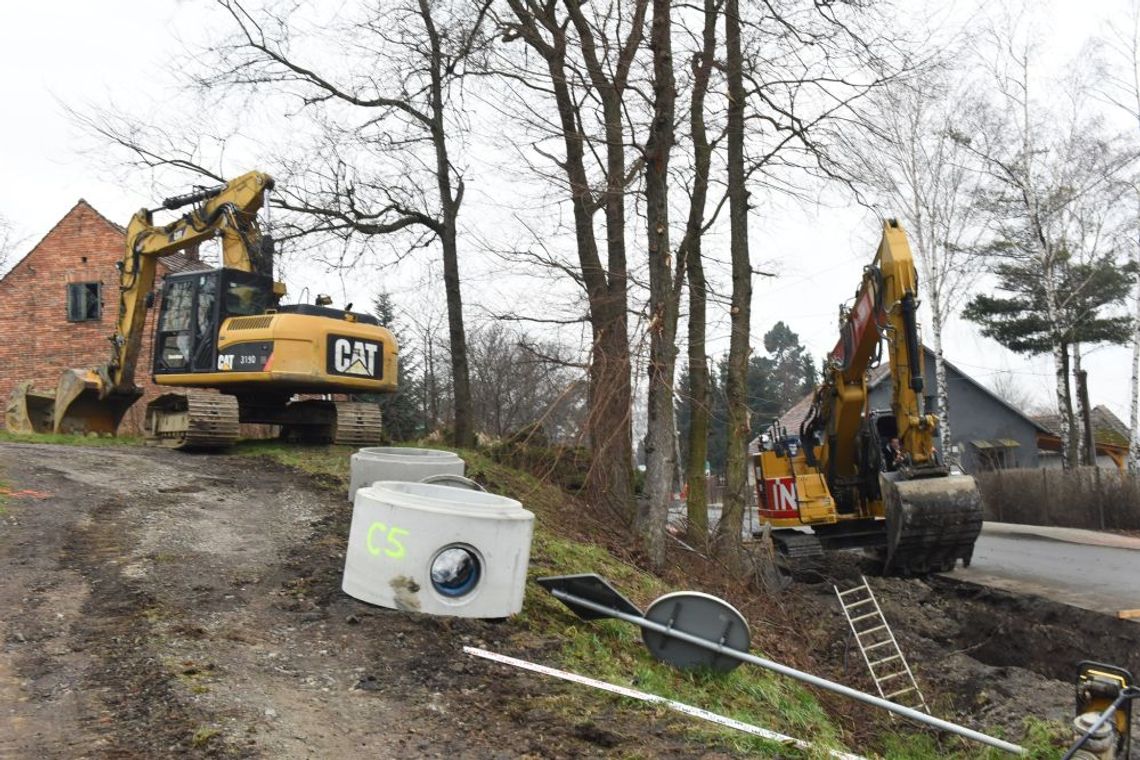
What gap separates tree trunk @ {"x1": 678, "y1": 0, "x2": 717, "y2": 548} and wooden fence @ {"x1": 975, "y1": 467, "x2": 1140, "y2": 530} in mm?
13093

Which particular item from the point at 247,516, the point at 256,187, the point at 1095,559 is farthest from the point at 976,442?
the point at 247,516

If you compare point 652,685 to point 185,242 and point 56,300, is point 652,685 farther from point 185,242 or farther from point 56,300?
point 56,300

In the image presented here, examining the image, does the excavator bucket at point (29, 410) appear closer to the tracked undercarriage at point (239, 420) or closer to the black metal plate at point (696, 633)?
the tracked undercarriage at point (239, 420)

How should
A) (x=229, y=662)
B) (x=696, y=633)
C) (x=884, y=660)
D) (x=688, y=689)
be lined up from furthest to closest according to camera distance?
1. (x=884, y=660)
2. (x=696, y=633)
3. (x=688, y=689)
4. (x=229, y=662)

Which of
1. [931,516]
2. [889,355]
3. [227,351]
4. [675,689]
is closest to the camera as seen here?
[675,689]

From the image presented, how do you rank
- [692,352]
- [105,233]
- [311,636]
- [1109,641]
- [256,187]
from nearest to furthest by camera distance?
[311,636], [1109,641], [692,352], [256,187], [105,233]

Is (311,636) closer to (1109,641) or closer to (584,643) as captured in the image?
(584,643)

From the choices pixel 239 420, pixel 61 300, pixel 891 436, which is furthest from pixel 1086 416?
pixel 61 300

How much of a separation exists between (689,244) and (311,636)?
9.31 m

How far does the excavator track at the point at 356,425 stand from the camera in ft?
49.2

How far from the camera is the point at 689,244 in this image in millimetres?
13648

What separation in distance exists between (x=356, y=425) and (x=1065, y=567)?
36.0ft

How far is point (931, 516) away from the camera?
10461 mm

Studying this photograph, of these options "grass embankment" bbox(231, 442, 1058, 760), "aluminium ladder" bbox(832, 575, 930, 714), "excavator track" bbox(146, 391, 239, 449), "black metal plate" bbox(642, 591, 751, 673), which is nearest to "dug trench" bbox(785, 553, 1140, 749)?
"aluminium ladder" bbox(832, 575, 930, 714)
